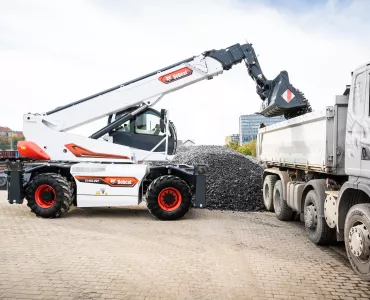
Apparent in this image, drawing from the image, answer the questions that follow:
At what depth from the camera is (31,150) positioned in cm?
1030

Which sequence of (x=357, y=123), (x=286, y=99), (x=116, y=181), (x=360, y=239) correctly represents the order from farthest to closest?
(x=286, y=99), (x=116, y=181), (x=357, y=123), (x=360, y=239)

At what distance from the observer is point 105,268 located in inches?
225

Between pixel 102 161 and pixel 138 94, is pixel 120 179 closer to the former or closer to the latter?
pixel 102 161

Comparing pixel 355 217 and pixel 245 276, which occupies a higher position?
pixel 355 217

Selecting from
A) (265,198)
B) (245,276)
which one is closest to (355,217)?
(245,276)

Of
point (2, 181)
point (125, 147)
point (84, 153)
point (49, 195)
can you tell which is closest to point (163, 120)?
point (125, 147)

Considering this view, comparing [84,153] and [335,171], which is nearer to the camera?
[335,171]

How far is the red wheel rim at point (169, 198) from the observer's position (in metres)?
9.78

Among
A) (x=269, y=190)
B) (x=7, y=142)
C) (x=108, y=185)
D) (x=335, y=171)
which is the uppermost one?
(x=7, y=142)

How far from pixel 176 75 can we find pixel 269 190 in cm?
449

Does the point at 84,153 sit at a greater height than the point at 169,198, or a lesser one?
greater

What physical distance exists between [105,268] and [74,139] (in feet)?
18.2

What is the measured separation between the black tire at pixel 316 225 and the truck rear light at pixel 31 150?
23.1 ft

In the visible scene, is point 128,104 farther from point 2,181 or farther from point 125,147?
point 2,181
